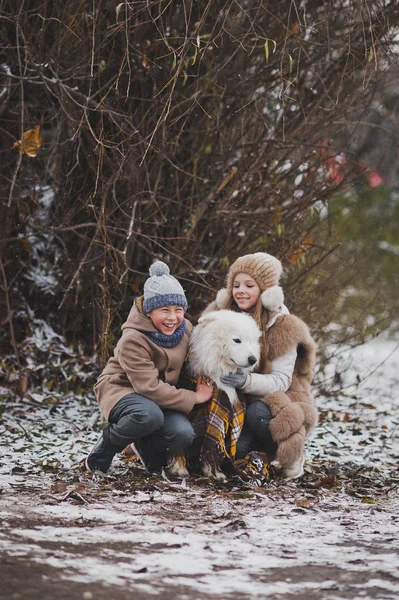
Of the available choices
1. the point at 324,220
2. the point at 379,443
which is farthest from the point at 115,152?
the point at 379,443

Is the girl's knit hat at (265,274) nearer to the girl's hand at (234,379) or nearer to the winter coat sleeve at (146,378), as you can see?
the girl's hand at (234,379)

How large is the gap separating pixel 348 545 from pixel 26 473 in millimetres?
2206

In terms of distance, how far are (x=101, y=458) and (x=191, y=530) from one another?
1.37m

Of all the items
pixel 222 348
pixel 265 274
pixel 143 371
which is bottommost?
pixel 143 371

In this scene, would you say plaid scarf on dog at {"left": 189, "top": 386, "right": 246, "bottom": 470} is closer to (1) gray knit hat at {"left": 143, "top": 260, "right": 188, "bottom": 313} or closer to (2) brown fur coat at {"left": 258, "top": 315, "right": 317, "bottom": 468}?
(2) brown fur coat at {"left": 258, "top": 315, "right": 317, "bottom": 468}

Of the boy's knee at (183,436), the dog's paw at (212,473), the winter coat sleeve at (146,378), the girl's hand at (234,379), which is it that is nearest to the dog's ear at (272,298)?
the girl's hand at (234,379)

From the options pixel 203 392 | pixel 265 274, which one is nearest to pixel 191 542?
pixel 203 392

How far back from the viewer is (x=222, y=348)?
4.99 metres

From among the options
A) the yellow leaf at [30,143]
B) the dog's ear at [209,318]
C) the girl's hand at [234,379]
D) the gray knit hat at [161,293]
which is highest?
the yellow leaf at [30,143]

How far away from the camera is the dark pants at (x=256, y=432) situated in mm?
5270

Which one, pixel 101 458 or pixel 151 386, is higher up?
pixel 151 386

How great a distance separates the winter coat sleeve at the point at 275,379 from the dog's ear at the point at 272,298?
31 centimetres

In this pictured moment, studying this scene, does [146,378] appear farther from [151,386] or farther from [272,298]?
[272,298]

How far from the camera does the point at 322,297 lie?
8.61 m
